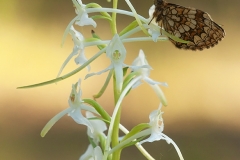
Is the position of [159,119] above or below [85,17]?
below

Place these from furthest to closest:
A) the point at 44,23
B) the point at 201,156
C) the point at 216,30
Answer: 1. the point at 44,23
2. the point at 201,156
3. the point at 216,30

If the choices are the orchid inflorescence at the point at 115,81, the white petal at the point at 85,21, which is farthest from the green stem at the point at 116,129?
the white petal at the point at 85,21

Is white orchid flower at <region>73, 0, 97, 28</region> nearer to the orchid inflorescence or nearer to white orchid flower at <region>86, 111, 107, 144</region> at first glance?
the orchid inflorescence

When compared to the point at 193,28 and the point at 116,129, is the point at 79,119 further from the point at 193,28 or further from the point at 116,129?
the point at 193,28

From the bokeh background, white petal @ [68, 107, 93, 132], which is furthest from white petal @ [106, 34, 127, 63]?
the bokeh background

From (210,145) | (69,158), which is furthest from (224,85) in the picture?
(69,158)

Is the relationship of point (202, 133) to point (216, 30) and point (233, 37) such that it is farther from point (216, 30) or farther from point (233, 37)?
point (216, 30)
